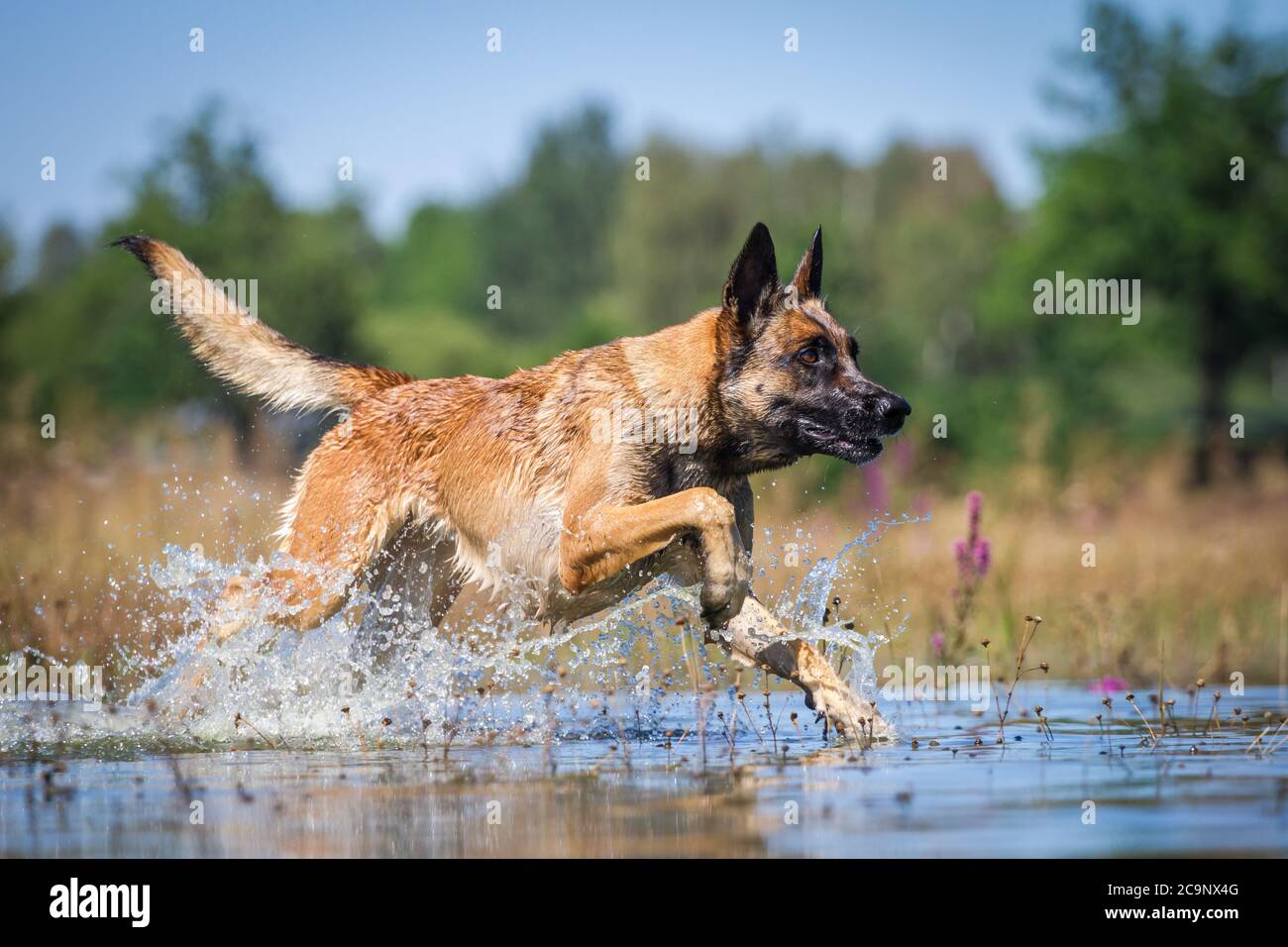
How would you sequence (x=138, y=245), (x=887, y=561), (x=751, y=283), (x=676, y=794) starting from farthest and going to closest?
(x=887, y=561) → (x=138, y=245) → (x=751, y=283) → (x=676, y=794)

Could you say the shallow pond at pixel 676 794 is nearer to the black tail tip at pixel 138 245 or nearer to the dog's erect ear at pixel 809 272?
the dog's erect ear at pixel 809 272

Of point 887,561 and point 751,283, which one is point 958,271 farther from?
point 751,283

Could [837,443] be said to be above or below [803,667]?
above

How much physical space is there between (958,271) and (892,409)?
69.5 meters

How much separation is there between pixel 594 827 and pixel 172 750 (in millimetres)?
3122

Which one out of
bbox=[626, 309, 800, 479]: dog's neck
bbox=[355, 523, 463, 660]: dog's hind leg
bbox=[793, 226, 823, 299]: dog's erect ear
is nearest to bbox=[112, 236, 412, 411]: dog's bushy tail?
bbox=[355, 523, 463, 660]: dog's hind leg

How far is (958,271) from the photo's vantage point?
2948 inches

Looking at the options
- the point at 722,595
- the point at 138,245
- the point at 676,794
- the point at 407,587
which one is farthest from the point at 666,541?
the point at 138,245

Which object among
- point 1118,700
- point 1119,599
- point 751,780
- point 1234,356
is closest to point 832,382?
point 751,780

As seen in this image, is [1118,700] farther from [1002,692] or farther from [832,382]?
[832,382]

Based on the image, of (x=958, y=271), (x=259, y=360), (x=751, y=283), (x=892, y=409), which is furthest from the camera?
(x=958, y=271)

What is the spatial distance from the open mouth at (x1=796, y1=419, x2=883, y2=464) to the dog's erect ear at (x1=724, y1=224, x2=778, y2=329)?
26.0 inches

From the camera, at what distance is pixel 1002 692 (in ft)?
32.1

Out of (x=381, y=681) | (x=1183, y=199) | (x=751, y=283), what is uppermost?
(x=1183, y=199)
